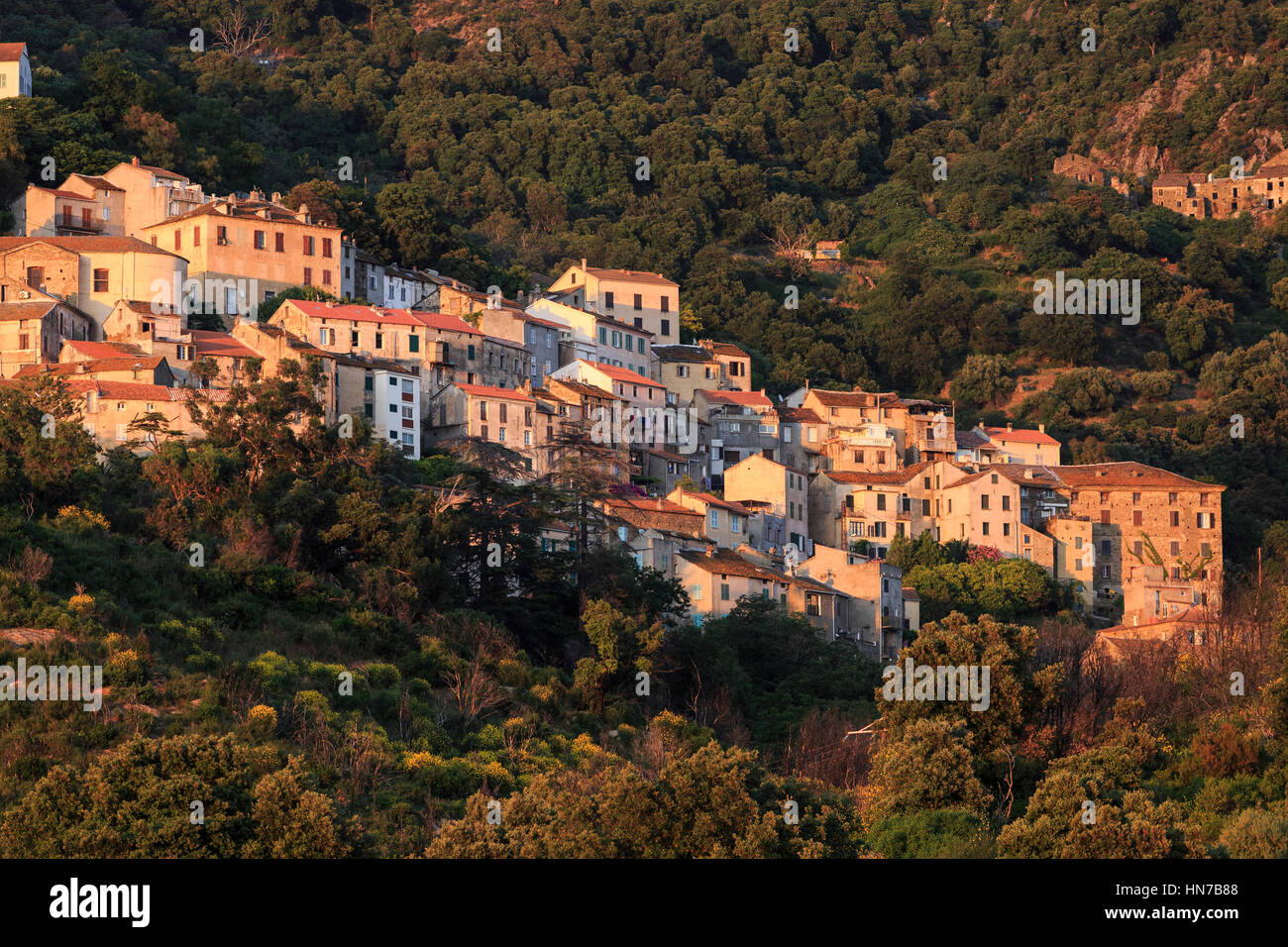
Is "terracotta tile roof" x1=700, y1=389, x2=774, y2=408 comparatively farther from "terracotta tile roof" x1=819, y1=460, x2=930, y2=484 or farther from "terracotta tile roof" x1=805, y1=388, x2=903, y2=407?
"terracotta tile roof" x1=819, y1=460, x2=930, y2=484

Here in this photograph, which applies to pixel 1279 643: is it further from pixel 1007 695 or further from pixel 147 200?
pixel 147 200

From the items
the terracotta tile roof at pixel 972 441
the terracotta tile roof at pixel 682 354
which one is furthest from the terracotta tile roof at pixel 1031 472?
the terracotta tile roof at pixel 682 354

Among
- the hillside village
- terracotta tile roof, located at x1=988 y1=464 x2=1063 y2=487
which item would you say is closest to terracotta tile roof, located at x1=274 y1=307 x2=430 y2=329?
the hillside village

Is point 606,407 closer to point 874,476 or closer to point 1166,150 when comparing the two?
point 874,476

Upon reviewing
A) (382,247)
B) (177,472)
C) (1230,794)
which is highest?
(382,247)
